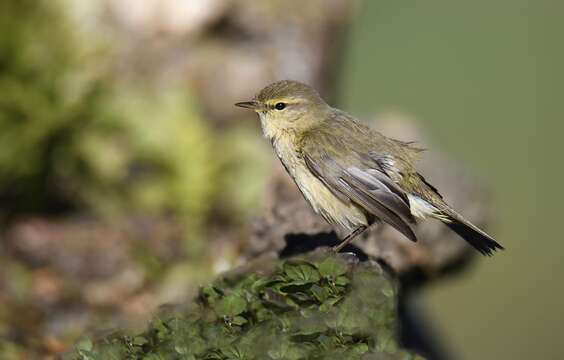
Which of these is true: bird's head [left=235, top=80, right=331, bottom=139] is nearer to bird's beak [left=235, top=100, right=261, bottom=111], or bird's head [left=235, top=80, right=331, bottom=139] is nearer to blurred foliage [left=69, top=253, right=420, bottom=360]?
bird's beak [left=235, top=100, right=261, bottom=111]

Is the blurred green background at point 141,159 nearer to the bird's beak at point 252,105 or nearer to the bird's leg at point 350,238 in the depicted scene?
the bird's leg at point 350,238

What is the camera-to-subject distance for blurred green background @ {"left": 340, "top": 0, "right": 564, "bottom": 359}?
12.7 m

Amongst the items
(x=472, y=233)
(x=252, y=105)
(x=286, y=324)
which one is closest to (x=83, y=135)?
(x=252, y=105)

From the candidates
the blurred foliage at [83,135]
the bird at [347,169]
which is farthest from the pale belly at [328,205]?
the blurred foliage at [83,135]

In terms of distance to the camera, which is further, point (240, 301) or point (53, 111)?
point (53, 111)

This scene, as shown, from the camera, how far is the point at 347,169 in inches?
205

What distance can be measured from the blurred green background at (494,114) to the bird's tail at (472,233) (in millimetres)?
6175

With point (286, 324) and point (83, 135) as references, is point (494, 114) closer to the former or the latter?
point (83, 135)

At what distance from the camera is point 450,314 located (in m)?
12.7

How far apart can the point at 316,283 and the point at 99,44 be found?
16.0 ft

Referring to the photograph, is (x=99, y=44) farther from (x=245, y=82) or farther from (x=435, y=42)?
(x=435, y=42)

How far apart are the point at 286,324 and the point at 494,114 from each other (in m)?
13.8

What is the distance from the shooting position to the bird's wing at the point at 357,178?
5.03 metres

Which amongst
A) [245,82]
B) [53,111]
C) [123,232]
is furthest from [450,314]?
[53,111]
